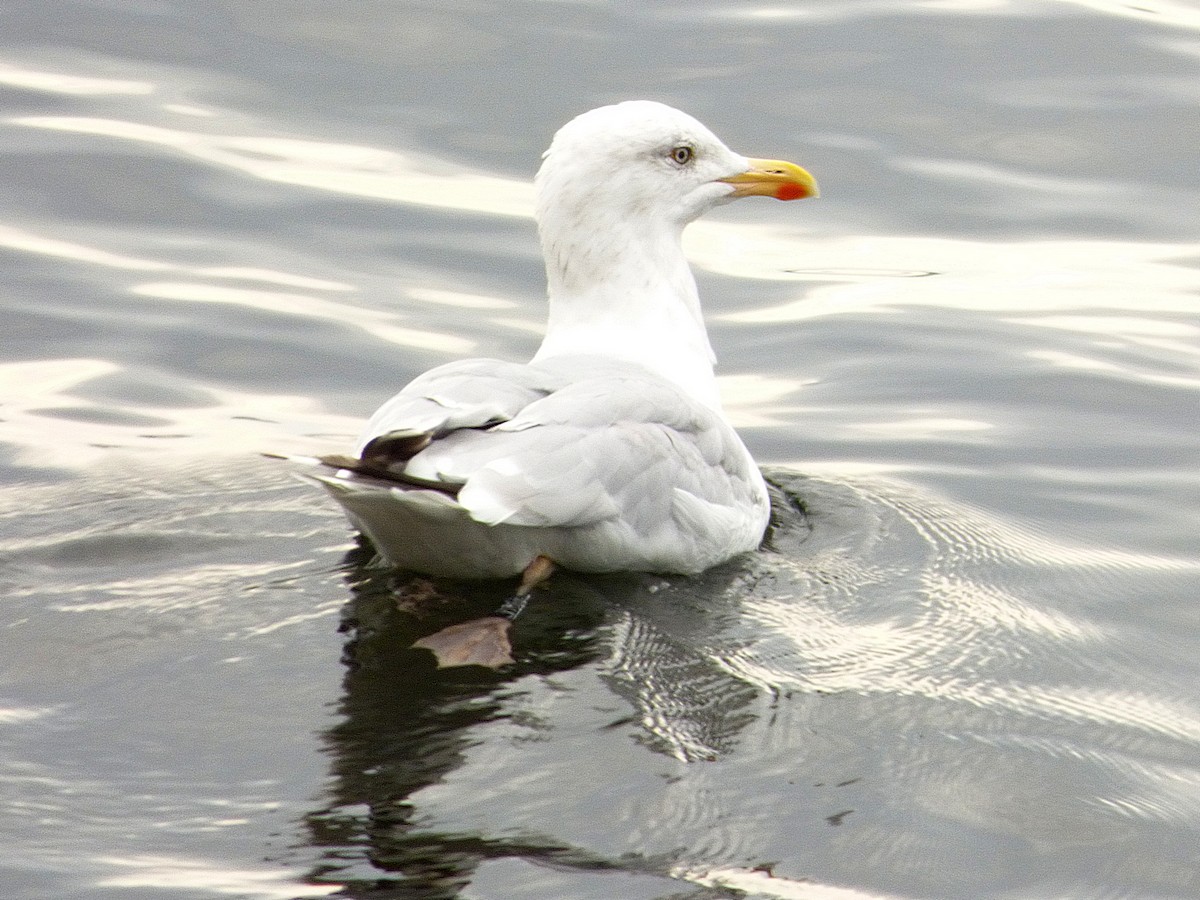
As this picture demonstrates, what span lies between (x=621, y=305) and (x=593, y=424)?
140 cm

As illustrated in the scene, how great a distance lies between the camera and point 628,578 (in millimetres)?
5902

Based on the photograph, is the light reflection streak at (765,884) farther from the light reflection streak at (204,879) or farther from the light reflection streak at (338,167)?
the light reflection streak at (338,167)

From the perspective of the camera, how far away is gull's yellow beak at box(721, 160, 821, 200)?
7.19 m

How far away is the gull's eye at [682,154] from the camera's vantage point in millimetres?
6961

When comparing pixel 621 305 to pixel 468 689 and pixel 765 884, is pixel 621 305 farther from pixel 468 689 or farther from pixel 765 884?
pixel 765 884

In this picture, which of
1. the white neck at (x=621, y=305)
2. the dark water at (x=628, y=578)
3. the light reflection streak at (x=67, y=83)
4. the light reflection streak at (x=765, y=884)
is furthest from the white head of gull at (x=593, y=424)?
the light reflection streak at (x=67, y=83)

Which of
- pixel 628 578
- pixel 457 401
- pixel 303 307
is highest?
pixel 457 401

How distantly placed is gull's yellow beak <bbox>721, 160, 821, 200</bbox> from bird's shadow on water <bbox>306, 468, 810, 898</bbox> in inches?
58.9

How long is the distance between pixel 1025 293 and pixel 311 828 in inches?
249

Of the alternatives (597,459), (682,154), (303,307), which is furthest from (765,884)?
(303,307)

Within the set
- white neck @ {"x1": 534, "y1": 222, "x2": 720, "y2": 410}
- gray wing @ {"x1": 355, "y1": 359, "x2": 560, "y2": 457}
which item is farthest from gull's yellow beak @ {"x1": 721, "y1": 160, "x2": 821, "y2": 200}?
gray wing @ {"x1": 355, "y1": 359, "x2": 560, "y2": 457}

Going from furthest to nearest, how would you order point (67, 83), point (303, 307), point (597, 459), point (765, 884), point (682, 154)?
point (67, 83)
point (303, 307)
point (682, 154)
point (597, 459)
point (765, 884)

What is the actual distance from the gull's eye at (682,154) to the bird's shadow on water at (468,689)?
1.52m

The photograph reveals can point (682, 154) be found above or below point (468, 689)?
above
